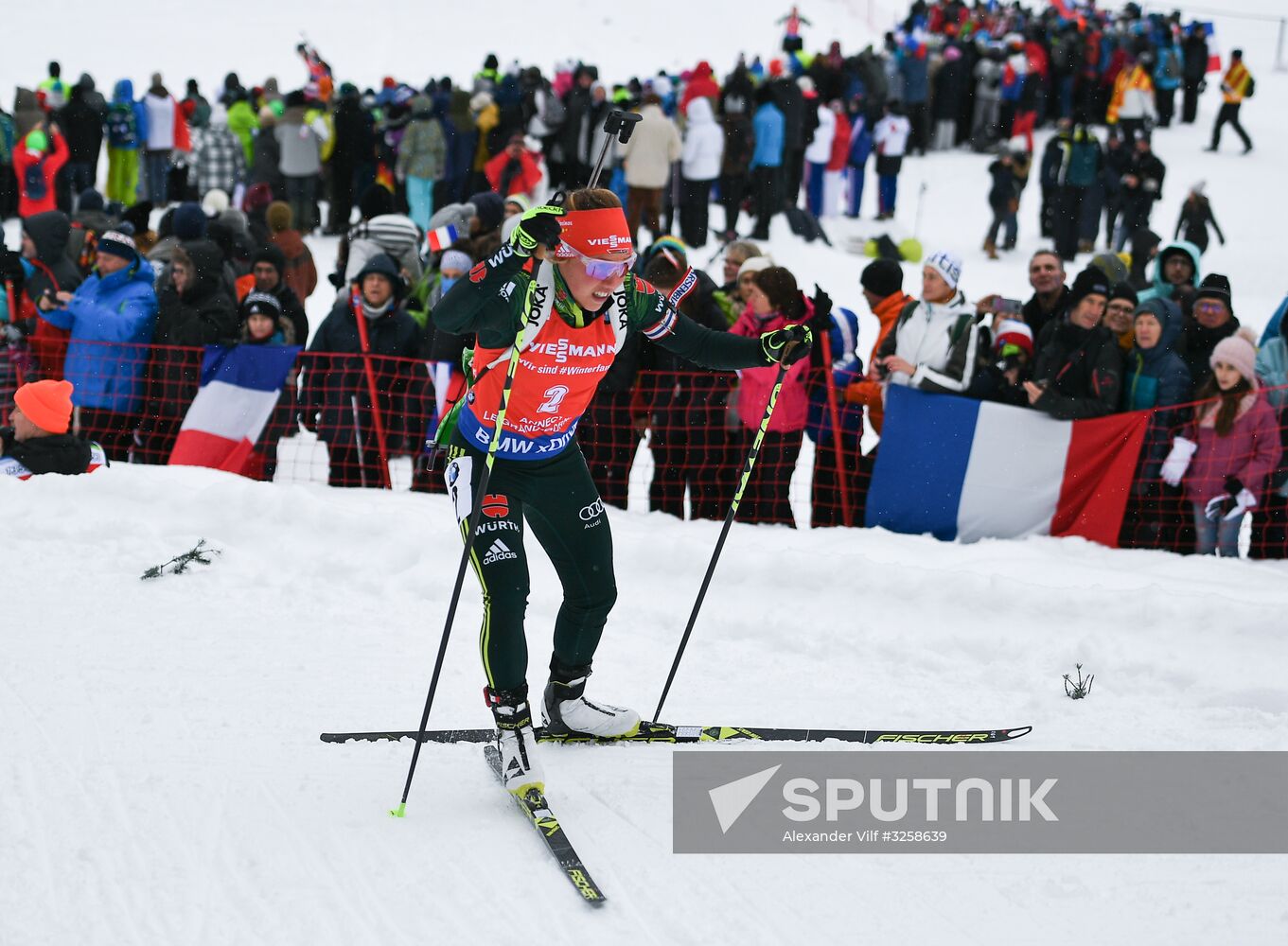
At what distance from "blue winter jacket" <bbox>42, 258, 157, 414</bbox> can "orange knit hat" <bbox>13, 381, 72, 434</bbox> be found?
0.94 metres

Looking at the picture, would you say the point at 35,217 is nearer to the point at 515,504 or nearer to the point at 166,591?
the point at 166,591

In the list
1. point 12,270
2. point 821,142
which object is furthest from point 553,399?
point 821,142

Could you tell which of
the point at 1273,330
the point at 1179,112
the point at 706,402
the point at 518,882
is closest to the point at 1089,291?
the point at 1273,330

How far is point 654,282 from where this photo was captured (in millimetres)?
7219

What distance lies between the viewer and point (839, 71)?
17344 millimetres

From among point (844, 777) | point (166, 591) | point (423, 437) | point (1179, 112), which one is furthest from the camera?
point (1179, 112)

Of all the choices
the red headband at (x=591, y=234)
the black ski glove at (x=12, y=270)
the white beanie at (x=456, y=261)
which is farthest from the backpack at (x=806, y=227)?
the red headband at (x=591, y=234)

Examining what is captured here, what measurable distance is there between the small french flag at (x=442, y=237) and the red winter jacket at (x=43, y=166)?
25.1 ft

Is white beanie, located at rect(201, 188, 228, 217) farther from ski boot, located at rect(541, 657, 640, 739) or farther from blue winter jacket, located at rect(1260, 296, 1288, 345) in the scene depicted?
blue winter jacket, located at rect(1260, 296, 1288, 345)

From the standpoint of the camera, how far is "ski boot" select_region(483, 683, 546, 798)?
423cm

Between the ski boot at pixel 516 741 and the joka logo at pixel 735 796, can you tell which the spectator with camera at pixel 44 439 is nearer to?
the ski boot at pixel 516 741

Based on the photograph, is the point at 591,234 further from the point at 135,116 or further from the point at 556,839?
the point at 135,116

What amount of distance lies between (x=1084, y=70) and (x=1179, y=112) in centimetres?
370

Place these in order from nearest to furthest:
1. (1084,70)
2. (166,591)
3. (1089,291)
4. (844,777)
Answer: (844,777)
(166,591)
(1089,291)
(1084,70)
